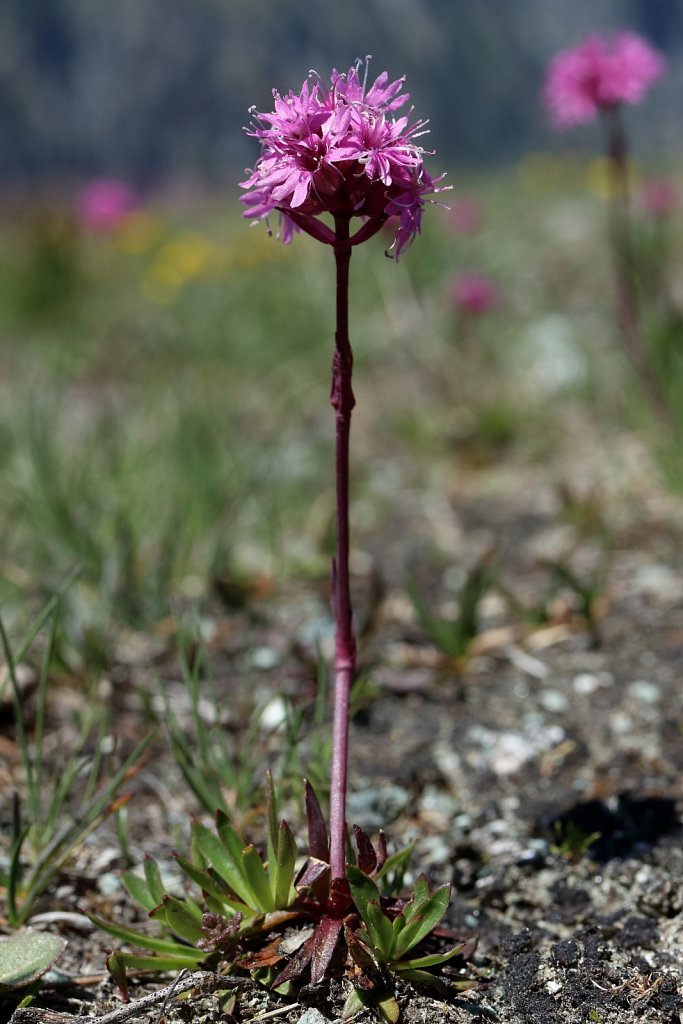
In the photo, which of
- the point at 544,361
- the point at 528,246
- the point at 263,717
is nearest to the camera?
the point at 263,717

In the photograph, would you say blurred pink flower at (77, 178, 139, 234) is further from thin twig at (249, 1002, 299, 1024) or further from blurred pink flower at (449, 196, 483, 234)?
thin twig at (249, 1002, 299, 1024)

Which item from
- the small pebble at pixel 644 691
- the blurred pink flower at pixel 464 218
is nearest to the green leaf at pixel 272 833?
the small pebble at pixel 644 691

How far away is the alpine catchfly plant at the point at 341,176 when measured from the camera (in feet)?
4.53

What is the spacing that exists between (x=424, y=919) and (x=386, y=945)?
0.07 metres

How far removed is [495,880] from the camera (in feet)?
6.09

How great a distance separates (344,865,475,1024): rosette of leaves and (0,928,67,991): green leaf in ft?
1.66

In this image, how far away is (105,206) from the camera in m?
8.38

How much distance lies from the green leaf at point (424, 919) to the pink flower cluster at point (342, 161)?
1.07 meters

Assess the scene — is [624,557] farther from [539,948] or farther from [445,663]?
[539,948]

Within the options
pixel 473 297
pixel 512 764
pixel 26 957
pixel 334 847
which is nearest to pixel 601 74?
pixel 473 297

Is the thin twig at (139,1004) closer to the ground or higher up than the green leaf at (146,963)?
closer to the ground

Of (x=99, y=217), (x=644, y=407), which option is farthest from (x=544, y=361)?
(x=99, y=217)

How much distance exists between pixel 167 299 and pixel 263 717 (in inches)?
212

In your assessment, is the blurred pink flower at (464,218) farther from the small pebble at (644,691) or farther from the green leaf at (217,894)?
the green leaf at (217,894)
